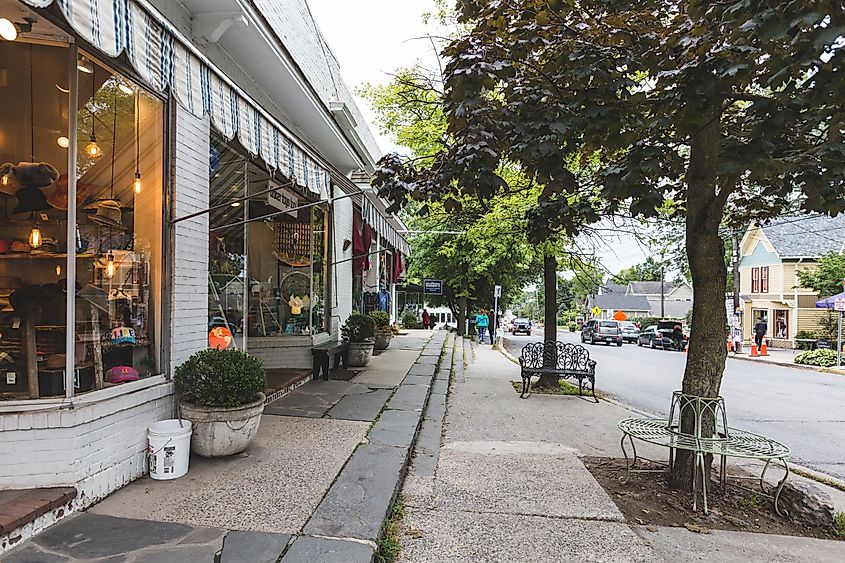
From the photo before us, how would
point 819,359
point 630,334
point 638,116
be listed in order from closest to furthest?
point 638,116
point 819,359
point 630,334

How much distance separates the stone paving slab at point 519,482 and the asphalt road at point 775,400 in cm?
349

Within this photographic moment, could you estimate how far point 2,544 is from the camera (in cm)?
289

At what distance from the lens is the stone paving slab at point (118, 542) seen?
2928 millimetres

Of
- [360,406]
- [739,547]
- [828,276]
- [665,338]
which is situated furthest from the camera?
[665,338]

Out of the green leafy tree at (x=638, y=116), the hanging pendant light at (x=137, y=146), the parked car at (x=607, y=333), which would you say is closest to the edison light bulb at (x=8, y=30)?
the hanging pendant light at (x=137, y=146)

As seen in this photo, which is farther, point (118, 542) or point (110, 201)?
point (110, 201)

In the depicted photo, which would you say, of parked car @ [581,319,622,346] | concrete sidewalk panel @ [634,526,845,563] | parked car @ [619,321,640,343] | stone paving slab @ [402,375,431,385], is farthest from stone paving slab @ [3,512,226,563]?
parked car @ [619,321,640,343]

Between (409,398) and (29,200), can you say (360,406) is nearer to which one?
(409,398)

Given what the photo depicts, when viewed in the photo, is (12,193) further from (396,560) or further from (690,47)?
(690,47)

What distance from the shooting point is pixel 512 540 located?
3.70 meters

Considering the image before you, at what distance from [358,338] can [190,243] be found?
5849 millimetres

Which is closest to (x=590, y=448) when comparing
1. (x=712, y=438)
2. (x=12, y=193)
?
(x=712, y=438)

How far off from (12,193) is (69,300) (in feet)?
5.08

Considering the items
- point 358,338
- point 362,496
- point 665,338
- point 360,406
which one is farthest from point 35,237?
point 665,338
